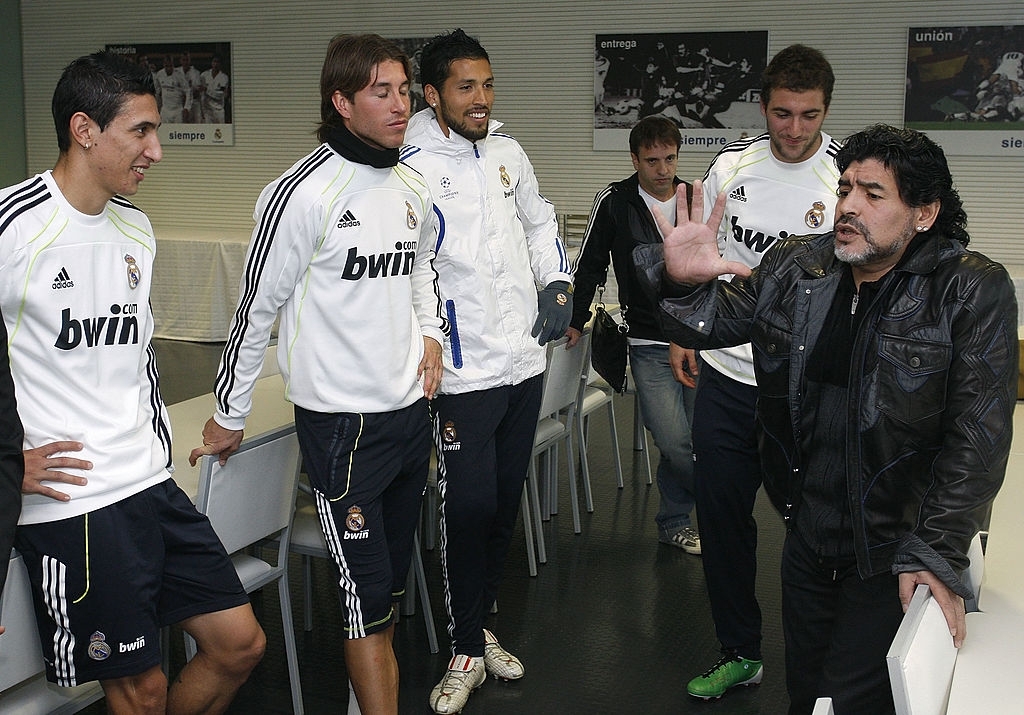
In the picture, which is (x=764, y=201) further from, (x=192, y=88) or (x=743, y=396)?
(x=192, y=88)

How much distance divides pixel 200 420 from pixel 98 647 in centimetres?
149

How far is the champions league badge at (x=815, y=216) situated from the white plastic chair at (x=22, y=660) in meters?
2.26

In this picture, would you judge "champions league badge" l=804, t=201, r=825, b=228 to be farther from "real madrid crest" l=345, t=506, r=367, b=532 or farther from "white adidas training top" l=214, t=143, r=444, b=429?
"real madrid crest" l=345, t=506, r=367, b=532

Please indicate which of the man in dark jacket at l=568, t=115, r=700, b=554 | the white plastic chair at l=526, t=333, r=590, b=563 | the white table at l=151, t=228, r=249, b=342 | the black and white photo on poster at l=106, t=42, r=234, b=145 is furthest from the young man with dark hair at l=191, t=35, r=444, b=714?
the black and white photo on poster at l=106, t=42, r=234, b=145

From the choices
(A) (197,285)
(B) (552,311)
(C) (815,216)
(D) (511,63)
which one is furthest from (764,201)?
(A) (197,285)

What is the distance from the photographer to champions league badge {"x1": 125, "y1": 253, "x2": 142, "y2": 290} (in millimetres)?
2230

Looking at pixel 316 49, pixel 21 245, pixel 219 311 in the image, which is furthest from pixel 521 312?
pixel 316 49

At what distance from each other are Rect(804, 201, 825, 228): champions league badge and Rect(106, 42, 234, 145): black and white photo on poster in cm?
830

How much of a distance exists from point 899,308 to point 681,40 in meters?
7.10

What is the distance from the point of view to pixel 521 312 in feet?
10.4

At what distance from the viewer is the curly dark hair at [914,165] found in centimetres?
207

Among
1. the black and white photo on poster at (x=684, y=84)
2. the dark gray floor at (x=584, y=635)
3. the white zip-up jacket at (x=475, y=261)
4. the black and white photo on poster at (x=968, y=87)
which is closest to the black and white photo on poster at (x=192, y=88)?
the black and white photo on poster at (x=684, y=84)

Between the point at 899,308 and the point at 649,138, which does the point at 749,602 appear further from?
the point at 649,138

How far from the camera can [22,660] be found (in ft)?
6.94
